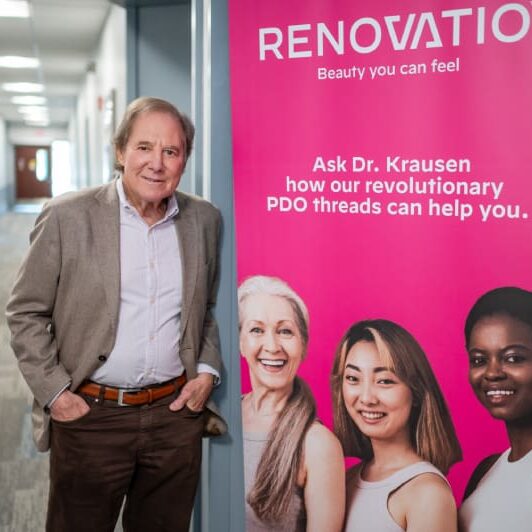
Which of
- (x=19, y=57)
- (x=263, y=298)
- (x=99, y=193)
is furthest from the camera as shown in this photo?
(x=19, y=57)

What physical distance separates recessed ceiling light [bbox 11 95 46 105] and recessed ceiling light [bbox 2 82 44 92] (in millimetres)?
1046

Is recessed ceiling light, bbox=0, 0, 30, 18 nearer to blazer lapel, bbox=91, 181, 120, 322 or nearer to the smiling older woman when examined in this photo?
blazer lapel, bbox=91, 181, 120, 322

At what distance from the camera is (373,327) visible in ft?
5.71

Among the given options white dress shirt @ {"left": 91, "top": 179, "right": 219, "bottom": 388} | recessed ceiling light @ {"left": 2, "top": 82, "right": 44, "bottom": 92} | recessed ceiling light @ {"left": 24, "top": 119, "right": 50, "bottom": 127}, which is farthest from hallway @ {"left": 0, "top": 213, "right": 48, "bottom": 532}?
recessed ceiling light @ {"left": 24, "top": 119, "right": 50, "bottom": 127}

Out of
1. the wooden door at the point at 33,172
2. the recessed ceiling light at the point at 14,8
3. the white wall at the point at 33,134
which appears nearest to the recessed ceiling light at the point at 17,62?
the recessed ceiling light at the point at 14,8

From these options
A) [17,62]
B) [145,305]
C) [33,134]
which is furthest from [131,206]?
[33,134]

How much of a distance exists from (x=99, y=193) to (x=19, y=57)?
725 centimetres

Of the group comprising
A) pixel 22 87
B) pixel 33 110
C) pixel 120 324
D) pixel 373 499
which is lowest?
pixel 373 499

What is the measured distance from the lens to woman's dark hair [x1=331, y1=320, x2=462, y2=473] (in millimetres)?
1683

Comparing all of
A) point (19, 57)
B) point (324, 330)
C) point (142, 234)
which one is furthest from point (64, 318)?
point (19, 57)

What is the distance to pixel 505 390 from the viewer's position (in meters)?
1.58

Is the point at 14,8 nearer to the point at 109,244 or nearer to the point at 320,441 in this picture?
the point at 109,244

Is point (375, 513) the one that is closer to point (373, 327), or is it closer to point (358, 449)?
point (358, 449)

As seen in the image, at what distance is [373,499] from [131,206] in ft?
3.08
